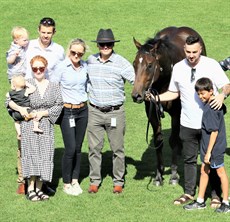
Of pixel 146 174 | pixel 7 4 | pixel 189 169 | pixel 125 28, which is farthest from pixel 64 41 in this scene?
pixel 189 169

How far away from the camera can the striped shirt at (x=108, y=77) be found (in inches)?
320

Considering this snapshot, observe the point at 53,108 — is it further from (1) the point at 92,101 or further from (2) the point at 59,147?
(2) the point at 59,147

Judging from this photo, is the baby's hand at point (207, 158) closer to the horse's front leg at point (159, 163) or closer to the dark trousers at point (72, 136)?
the horse's front leg at point (159, 163)

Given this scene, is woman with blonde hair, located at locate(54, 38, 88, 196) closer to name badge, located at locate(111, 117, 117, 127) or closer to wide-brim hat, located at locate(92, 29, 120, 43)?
wide-brim hat, located at locate(92, 29, 120, 43)

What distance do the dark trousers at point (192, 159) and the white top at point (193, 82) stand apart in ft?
0.37

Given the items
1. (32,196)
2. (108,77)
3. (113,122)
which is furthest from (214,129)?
(32,196)

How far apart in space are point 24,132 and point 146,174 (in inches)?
92.0

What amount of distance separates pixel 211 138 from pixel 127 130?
4.36 meters

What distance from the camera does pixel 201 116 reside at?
7.64 metres

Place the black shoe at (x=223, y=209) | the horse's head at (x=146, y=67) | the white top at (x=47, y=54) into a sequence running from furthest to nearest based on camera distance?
1. the white top at (x=47, y=54)
2. the horse's head at (x=146, y=67)
3. the black shoe at (x=223, y=209)

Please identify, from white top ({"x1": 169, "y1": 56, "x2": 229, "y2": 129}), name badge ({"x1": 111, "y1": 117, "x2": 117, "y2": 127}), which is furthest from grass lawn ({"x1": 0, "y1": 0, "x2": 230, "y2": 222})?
white top ({"x1": 169, "y1": 56, "x2": 229, "y2": 129})

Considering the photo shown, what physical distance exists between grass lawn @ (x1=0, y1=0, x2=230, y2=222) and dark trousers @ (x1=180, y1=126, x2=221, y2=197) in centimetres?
26

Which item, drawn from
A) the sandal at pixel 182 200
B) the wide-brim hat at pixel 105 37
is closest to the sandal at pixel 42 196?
the sandal at pixel 182 200

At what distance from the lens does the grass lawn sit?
306 inches
